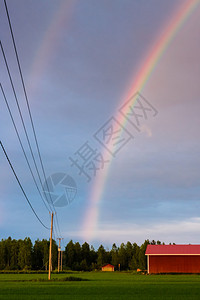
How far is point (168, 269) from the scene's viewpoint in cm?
6712

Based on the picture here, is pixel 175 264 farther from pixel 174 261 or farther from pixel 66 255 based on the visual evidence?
pixel 66 255

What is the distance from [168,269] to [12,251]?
309ft

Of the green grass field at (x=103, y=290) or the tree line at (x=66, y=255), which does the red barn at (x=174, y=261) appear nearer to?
the green grass field at (x=103, y=290)

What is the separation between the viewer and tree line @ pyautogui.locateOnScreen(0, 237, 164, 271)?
13762 centimetres

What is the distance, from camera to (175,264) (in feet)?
221

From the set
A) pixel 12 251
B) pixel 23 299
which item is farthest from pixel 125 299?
pixel 12 251

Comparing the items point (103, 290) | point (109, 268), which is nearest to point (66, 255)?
point (109, 268)

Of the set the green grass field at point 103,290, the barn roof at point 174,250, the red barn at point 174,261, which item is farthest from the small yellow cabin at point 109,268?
the green grass field at point 103,290

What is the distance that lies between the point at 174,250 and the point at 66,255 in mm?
84723

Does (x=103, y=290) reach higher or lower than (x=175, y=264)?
higher

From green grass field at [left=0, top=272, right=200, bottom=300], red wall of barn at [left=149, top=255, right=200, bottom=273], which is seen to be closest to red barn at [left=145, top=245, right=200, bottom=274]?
red wall of barn at [left=149, top=255, right=200, bottom=273]

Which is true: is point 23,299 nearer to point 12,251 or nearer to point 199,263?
point 199,263

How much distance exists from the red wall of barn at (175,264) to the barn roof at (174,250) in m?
0.69

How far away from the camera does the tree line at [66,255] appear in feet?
452
